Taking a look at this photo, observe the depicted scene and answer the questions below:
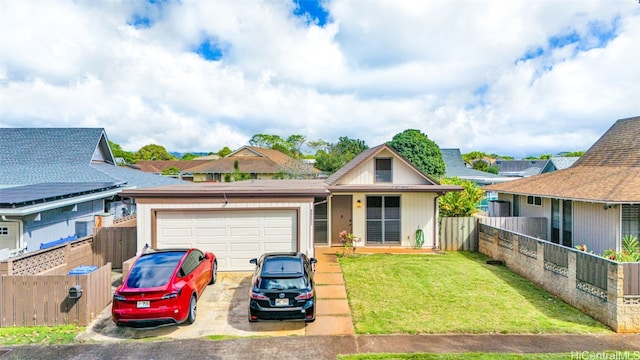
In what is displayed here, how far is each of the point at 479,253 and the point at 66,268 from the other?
1531 centimetres

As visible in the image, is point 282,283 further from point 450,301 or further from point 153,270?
point 450,301

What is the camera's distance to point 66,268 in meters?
11.4

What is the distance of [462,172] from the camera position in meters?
45.2

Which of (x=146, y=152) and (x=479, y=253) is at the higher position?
(x=146, y=152)

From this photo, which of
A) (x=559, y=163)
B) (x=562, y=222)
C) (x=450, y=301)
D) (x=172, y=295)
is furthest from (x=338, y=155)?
(x=172, y=295)

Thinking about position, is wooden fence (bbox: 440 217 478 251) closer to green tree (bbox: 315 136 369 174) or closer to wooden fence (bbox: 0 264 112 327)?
wooden fence (bbox: 0 264 112 327)

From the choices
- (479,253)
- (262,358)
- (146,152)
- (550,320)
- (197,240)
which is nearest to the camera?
(262,358)

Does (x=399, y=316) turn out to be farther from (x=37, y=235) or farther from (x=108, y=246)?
(x=37, y=235)

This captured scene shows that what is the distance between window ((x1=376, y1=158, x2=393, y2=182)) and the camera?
54.6 ft

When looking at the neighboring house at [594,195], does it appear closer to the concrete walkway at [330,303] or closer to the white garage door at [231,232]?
the concrete walkway at [330,303]

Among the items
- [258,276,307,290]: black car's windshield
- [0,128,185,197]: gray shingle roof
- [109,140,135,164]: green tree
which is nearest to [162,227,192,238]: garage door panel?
[258,276,307,290]: black car's windshield

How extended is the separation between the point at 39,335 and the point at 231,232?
5968 millimetres

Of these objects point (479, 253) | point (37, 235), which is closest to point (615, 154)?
point (479, 253)

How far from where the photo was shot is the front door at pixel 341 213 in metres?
16.7
